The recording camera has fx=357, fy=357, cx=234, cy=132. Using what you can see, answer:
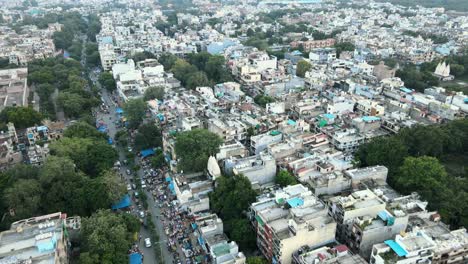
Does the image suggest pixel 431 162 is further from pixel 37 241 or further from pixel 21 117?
pixel 21 117

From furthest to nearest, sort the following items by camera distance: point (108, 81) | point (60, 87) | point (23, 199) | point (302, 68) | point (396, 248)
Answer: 1. point (302, 68)
2. point (108, 81)
3. point (60, 87)
4. point (23, 199)
5. point (396, 248)

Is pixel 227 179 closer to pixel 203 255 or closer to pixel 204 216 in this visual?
pixel 204 216

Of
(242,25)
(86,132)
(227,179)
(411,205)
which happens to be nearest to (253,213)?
Answer: (227,179)

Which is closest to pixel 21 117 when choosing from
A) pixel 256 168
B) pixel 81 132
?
pixel 81 132

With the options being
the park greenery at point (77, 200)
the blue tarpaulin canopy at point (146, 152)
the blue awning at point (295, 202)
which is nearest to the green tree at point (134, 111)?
the blue tarpaulin canopy at point (146, 152)

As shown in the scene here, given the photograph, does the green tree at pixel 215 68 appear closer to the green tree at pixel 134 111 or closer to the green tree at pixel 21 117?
the green tree at pixel 134 111

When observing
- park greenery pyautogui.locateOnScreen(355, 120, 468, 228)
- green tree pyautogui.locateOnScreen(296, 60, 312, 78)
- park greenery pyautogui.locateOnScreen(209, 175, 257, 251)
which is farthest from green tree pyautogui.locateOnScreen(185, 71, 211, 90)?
park greenery pyautogui.locateOnScreen(209, 175, 257, 251)

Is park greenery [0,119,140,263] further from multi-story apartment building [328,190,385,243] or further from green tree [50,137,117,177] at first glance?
multi-story apartment building [328,190,385,243]
